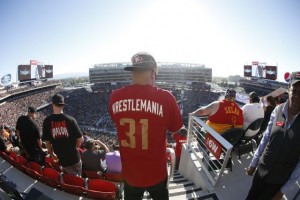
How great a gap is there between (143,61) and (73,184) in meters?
2.99

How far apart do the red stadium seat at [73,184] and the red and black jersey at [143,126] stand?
1849 mm

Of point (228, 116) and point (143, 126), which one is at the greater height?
point (143, 126)

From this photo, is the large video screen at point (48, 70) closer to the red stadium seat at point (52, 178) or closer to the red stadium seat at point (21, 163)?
the red stadium seat at point (21, 163)

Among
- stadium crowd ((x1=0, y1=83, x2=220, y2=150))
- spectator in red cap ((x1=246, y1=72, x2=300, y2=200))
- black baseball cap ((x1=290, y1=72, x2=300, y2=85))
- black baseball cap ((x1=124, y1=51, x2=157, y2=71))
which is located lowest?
stadium crowd ((x1=0, y1=83, x2=220, y2=150))

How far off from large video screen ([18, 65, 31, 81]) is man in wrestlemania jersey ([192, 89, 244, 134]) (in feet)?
195

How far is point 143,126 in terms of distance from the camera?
185cm

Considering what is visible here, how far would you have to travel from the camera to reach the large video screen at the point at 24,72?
50906 mm

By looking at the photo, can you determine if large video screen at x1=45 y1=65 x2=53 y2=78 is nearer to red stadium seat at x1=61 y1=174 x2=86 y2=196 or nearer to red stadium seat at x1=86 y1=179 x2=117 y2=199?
red stadium seat at x1=61 y1=174 x2=86 y2=196

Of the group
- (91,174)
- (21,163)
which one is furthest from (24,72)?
(91,174)

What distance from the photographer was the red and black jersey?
A: 1849 mm

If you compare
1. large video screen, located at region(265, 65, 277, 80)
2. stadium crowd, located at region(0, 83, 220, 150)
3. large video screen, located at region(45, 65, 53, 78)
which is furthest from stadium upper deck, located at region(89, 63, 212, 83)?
large video screen, located at region(265, 65, 277, 80)

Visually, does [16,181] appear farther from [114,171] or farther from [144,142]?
[144,142]

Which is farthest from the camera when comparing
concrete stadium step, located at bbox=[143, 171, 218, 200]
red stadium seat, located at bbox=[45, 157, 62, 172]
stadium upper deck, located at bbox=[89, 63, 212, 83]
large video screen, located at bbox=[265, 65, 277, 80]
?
stadium upper deck, located at bbox=[89, 63, 212, 83]

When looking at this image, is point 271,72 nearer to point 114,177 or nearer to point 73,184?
point 114,177
